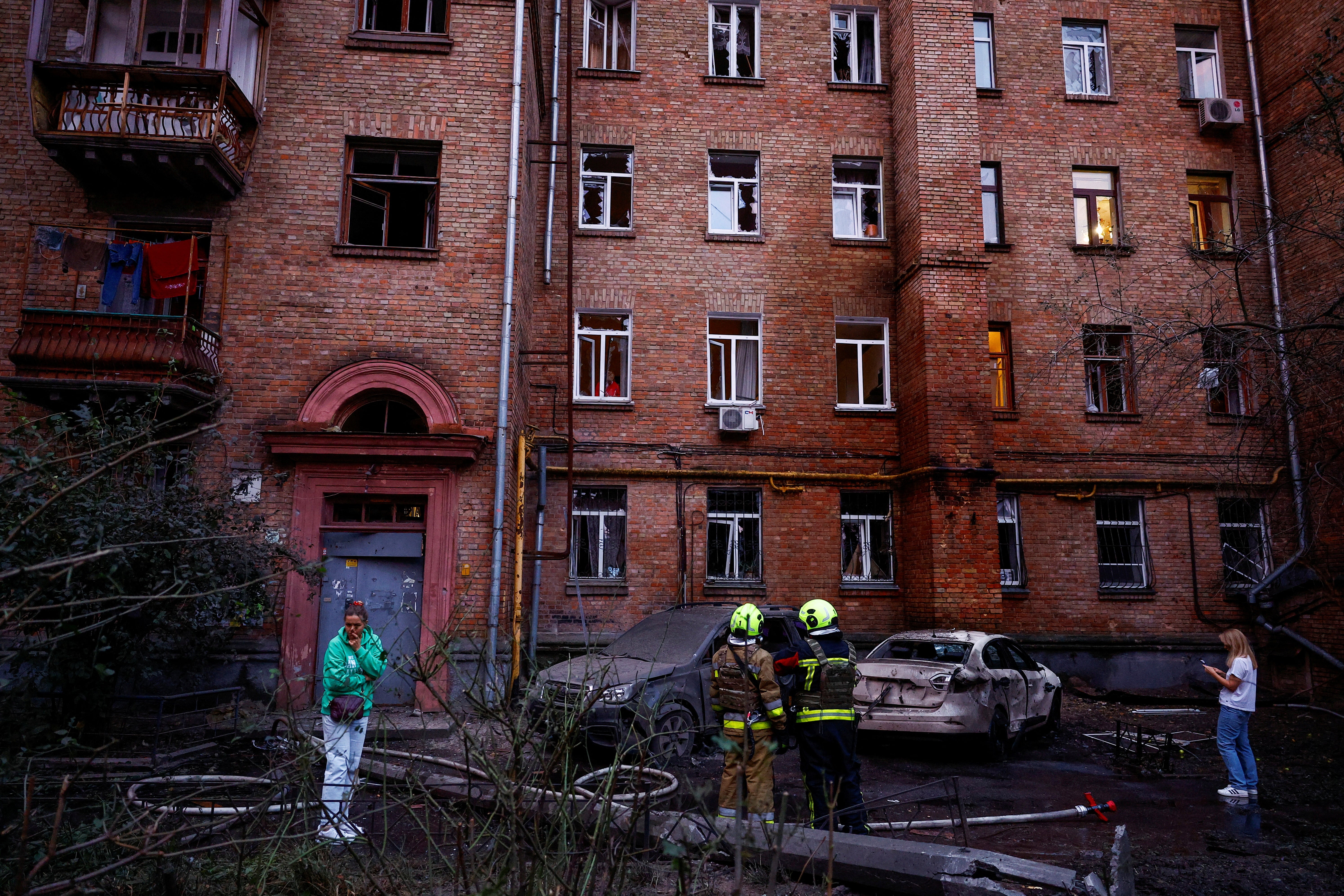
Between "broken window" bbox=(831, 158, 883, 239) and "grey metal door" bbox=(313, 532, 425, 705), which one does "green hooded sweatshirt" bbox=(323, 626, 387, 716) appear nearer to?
"grey metal door" bbox=(313, 532, 425, 705)

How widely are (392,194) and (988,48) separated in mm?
12026

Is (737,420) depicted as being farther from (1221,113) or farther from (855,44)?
(1221,113)

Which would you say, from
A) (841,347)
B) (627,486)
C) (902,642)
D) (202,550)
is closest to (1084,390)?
(841,347)

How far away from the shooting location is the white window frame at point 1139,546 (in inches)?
598

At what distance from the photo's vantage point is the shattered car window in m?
9.94

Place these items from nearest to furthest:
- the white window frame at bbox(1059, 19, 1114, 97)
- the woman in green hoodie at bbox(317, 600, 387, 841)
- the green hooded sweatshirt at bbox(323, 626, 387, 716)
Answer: the woman in green hoodie at bbox(317, 600, 387, 841)
the green hooded sweatshirt at bbox(323, 626, 387, 716)
the white window frame at bbox(1059, 19, 1114, 97)

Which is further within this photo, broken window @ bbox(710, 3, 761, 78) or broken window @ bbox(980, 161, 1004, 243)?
broken window @ bbox(710, 3, 761, 78)

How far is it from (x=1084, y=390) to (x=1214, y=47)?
804 centimetres

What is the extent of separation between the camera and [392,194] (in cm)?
1291

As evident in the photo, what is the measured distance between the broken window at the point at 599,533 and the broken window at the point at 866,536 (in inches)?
157

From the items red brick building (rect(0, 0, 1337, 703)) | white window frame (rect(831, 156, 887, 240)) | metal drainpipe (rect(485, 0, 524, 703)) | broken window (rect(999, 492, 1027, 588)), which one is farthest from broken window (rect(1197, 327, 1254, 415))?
metal drainpipe (rect(485, 0, 524, 703))

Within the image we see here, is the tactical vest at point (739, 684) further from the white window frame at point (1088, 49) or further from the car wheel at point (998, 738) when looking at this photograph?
the white window frame at point (1088, 49)

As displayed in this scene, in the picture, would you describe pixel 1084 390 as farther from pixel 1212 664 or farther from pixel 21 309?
pixel 21 309

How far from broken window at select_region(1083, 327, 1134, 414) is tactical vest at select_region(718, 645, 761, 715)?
1190 cm
